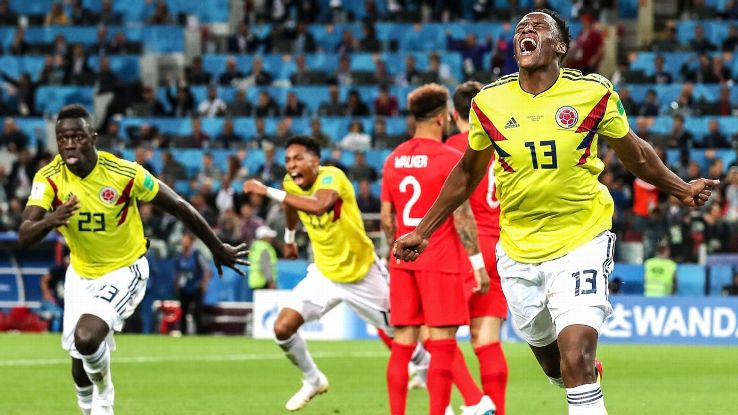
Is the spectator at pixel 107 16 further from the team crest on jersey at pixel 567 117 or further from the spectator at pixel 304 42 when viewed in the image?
the team crest on jersey at pixel 567 117

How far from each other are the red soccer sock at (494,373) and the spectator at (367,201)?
1390 centimetres

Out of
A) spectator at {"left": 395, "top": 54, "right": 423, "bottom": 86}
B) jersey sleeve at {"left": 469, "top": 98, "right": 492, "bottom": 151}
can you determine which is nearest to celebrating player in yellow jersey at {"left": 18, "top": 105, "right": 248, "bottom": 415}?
jersey sleeve at {"left": 469, "top": 98, "right": 492, "bottom": 151}

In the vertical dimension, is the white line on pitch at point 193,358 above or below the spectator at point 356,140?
below

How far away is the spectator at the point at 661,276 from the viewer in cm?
2250

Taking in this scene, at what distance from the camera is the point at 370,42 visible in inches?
1272

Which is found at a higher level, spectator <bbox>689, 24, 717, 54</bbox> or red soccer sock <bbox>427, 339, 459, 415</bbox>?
spectator <bbox>689, 24, 717, 54</bbox>

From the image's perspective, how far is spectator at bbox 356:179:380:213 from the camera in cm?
2495

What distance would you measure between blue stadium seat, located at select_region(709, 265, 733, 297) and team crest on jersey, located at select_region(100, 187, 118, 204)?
45.1 feet

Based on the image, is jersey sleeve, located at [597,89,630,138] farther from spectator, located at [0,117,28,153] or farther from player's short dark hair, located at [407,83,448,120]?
spectator, located at [0,117,28,153]

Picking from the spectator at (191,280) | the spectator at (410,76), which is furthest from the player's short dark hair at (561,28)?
the spectator at (410,76)

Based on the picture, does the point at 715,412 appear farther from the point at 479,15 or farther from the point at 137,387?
the point at 479,15

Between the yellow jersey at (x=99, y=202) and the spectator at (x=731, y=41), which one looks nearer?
the yellow jersey at (x=99, y=202)

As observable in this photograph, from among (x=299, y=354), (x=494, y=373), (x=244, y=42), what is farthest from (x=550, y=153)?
(x=244, y=42)

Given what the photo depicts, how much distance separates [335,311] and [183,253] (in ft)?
10.1
